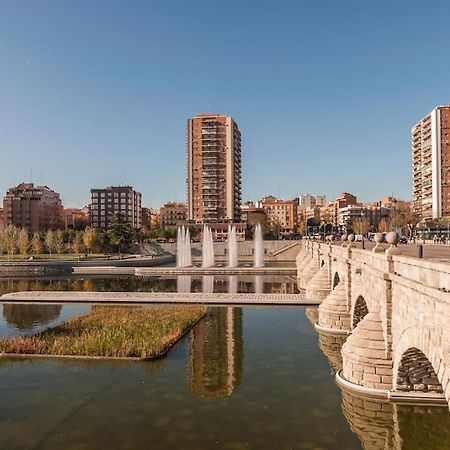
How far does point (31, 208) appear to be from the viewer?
154m

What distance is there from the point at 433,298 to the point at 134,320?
2537 centimetres

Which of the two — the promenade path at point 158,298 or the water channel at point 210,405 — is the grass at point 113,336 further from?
the promenade path at point 158,298

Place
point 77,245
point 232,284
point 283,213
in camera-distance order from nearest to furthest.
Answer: point 232,284 < point 77,245 < point 283,213

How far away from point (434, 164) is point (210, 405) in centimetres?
13104

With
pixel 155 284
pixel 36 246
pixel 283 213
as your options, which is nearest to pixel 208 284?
pixel 155 284

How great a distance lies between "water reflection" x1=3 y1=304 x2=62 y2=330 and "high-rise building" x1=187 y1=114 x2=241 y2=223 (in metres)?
97.8

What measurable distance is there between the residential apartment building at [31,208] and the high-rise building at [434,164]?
4494 inches

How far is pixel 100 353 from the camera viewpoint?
87.1ft

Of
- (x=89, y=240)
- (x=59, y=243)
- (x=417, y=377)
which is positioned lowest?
(x=417, y=377)

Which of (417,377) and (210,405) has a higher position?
(417,377)

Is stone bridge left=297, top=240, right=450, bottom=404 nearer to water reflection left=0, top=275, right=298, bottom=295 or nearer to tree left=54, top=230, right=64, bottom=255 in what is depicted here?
water reflection left=0, top=275, right=298, bottom=295

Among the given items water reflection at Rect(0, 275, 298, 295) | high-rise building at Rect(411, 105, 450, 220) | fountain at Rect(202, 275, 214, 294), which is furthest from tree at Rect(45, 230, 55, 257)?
high-rise building at Rect(411, 105, 450, 220)

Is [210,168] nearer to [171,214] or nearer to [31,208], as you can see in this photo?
[171,214]

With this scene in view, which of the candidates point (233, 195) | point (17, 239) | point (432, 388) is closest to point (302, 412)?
point (432, 388)
